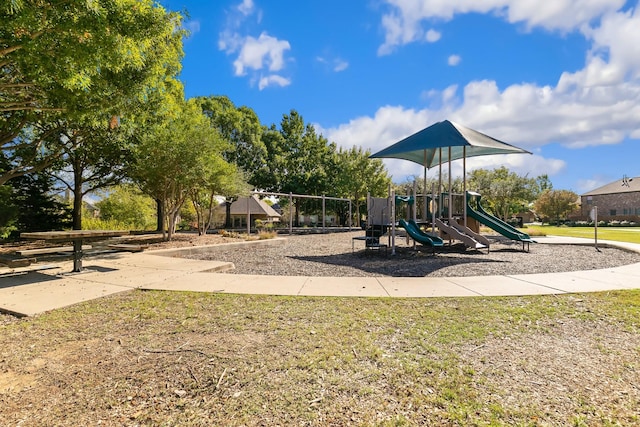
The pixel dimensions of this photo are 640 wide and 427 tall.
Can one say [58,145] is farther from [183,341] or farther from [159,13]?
[183,341]

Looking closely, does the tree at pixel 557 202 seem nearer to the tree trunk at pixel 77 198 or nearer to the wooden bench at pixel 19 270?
the tree trunk at pixel 77 198

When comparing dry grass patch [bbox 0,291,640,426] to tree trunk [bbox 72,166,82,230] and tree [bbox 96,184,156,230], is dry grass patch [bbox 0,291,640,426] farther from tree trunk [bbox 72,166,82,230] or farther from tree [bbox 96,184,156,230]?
tree [bbox 96,184,156,230]

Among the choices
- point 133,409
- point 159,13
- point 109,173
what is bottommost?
point 133,409

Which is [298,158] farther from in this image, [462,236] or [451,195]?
[462,236]

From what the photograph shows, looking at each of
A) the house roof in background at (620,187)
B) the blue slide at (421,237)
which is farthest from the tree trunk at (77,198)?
the house roof in background at (620,187)

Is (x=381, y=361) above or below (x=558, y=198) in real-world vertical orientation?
below

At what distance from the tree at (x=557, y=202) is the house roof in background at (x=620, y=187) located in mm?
10210

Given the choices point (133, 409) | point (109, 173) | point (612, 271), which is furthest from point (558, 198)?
point (133, 409)

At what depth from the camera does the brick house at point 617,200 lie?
5175 centimetres

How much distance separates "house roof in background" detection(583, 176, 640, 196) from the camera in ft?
177

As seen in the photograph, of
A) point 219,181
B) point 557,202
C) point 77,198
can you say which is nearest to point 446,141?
point 219,181

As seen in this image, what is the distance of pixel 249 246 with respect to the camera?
13578 mm

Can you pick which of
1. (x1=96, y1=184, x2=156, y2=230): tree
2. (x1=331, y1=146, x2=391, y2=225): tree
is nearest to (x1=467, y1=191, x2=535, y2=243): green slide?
(x1=331, y1=146, x2=391, y2=225): tree

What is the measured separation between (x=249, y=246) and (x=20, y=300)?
866 cm
